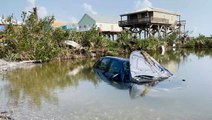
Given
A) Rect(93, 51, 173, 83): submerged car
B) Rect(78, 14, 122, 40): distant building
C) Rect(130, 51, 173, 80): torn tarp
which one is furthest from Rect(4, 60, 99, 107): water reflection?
Rect(78, 14, 122, 40): distant building

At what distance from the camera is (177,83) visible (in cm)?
1537

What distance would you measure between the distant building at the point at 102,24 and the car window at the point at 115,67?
160ft

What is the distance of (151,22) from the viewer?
53188 millimetres

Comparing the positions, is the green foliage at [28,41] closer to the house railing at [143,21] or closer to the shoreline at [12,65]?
the shoreline at [12,65]

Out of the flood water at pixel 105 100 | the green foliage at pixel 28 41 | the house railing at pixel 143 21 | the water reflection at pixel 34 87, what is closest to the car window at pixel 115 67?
the flood water at pixel 105 100

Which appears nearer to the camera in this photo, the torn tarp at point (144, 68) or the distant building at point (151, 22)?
the torn tarp at point (144, 68)

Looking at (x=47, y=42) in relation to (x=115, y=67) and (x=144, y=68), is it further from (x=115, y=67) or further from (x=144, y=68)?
(x=144, y=68)

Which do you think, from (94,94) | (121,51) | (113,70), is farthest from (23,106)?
(121,51)

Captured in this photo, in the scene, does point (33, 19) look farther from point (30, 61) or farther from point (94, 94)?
point (94, 94)

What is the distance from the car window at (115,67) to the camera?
1691 centimetres

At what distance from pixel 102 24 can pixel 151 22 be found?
676 inches

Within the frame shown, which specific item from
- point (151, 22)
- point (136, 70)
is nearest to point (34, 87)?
point (136, 70)

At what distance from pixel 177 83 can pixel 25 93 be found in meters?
7.57

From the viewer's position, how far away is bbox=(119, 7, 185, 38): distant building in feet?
178
